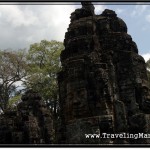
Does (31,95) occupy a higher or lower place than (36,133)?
higher

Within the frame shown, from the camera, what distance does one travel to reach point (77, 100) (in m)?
14.7

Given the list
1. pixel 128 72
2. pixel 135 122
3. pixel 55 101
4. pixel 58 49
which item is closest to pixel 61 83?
pixel 128 72

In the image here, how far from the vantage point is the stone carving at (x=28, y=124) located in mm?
16734

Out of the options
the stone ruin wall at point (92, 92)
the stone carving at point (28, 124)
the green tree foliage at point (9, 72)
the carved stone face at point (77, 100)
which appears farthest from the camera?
the green tree foliage at point (9, 72)

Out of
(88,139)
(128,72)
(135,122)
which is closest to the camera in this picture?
(88,139)

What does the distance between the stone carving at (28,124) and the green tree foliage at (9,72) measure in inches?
316

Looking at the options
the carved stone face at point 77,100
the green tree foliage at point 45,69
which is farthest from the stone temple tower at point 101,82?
the green tree foliage at point 45,69

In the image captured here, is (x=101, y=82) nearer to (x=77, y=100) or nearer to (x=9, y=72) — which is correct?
(x=77, y=100)

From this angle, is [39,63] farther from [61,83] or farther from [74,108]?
[74,108]

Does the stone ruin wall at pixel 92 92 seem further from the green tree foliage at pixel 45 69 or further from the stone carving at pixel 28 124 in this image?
the green tree foliage at pixel 45 69

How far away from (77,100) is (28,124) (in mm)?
3613

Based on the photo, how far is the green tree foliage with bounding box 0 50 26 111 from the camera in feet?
86.8

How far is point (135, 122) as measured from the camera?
14.5 metres

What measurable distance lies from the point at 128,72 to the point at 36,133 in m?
5.28
